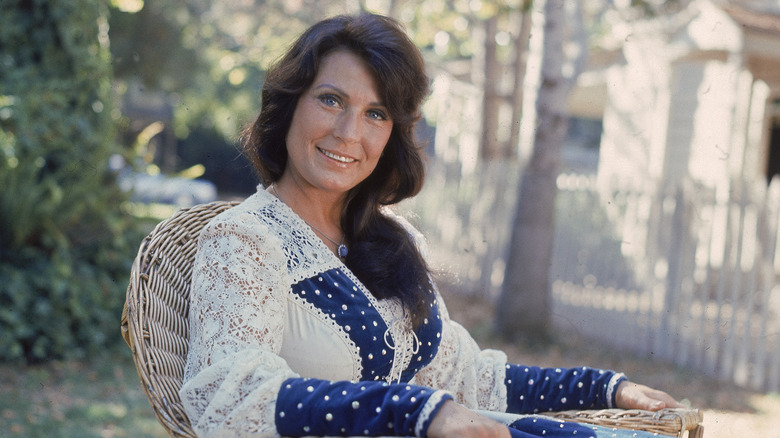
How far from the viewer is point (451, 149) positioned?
15.1 meters

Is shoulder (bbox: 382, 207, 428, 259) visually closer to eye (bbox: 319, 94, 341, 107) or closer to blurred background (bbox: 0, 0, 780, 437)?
blurred background (bbox: 0, 0, 780, 437)

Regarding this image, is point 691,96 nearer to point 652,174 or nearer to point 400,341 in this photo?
point 652,174

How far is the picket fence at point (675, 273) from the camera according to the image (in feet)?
18.8

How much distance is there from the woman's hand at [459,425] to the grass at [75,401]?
10.1ft

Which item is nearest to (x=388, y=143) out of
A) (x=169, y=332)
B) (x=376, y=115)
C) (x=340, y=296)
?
(x=376, y=115)

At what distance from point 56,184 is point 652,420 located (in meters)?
4.21

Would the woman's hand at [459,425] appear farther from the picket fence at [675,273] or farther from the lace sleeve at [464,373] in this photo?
the picket fence at [675,273]

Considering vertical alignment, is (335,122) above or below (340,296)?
above

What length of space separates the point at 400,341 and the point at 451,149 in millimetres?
13336

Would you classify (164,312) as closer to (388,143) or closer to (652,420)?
(388,143)

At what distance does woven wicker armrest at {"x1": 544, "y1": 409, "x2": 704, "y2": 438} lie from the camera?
1909 mm

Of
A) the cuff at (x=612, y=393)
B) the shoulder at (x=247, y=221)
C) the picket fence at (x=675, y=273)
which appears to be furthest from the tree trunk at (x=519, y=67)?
the shoulder at (x=247, y=221)

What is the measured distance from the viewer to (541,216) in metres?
6.61

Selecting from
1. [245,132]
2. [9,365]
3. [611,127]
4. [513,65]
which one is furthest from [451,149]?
[245,132]
